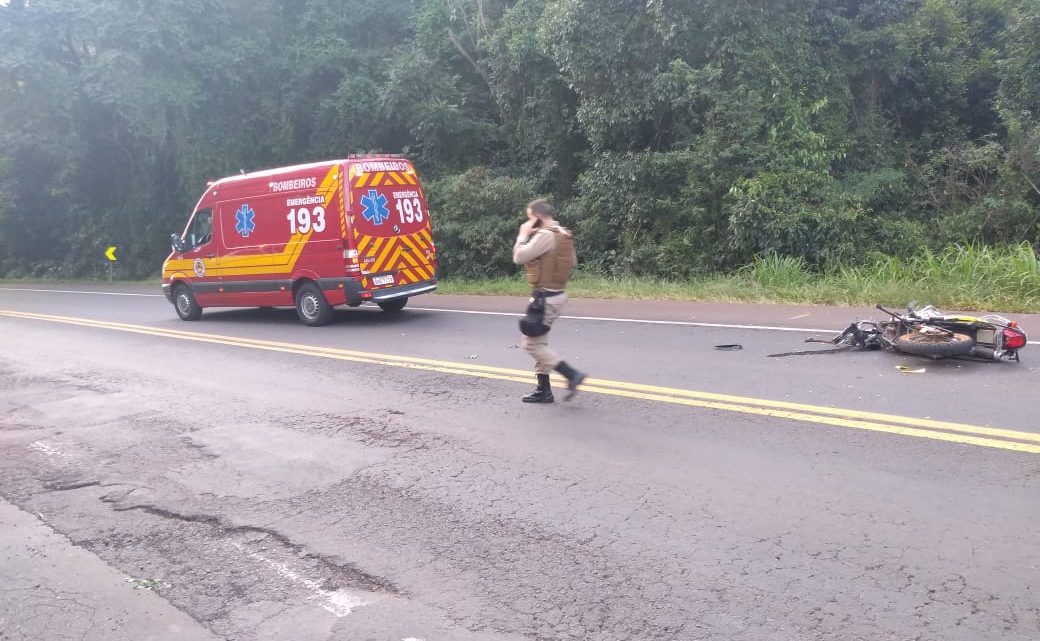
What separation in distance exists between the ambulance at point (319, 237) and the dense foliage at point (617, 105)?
6.33 metres

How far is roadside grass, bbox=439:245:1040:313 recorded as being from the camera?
12.0 m

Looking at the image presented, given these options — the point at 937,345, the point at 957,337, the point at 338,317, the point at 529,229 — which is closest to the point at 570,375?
the point at 529,229

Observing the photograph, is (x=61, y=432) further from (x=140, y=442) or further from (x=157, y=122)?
(x=157, y=122)

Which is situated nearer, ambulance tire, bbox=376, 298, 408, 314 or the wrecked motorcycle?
the wrecked motorcycle

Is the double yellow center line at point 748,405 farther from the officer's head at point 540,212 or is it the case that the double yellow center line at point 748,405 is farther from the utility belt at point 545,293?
the officer's head at point 540,212

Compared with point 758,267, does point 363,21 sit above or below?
above

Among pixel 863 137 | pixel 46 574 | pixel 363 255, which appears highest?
pixel 863 137

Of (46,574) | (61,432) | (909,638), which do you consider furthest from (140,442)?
(909,638)

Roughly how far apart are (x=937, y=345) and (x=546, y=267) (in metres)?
3.64

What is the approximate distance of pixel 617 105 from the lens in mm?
18172

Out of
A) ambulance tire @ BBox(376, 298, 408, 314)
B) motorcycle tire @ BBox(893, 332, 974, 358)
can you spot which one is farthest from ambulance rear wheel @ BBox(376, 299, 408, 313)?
motorcycle tire @ BBox(893, 332, 974, 358)

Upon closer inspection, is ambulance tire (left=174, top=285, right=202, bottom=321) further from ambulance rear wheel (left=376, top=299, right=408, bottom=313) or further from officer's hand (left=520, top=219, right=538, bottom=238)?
officer's hand (left=520, top=219, right=538, bottom=238)

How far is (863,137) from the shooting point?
19344 mm

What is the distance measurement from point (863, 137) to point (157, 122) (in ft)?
66.4
